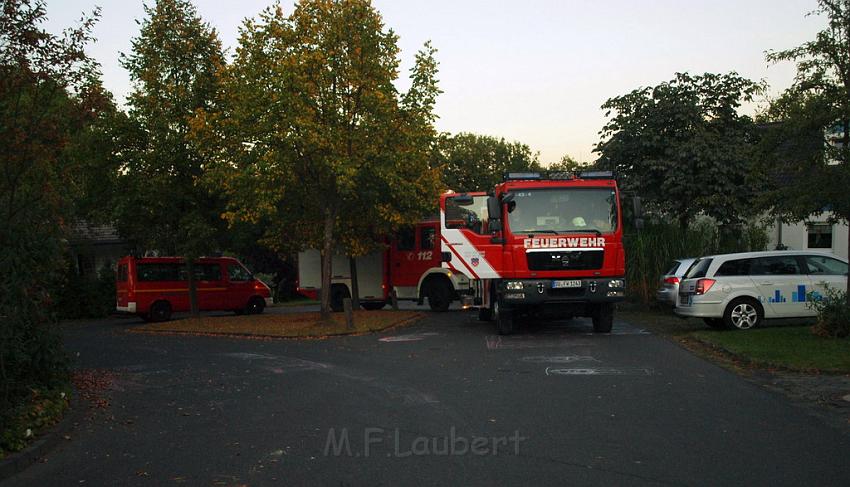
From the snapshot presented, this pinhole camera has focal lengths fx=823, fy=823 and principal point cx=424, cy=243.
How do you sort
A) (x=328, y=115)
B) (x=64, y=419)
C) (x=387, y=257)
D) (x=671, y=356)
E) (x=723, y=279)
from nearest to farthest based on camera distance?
(x=64, y=419), (x=671, y=356), (x=723, y=279), (x=328, y=115), (x=387, y=257)

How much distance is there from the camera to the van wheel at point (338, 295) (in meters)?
29.0

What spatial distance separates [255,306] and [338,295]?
4142 millimetres

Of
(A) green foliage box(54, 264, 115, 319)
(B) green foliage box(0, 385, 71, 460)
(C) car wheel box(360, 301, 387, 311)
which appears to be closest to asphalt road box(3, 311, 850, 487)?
(B) green foliage box(0, 385, 71, 460)

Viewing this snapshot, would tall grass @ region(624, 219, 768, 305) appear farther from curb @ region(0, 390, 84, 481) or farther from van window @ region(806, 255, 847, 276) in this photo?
curb @ region(0, 390, 84, 481)

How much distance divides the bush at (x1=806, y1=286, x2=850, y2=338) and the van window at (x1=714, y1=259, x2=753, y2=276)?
7.34ft

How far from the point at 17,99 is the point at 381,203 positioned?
15282mm

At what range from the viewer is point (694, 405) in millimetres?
8922

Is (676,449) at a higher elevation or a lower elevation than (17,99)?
lower

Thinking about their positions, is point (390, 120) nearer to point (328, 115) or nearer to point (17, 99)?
point (328, 115)

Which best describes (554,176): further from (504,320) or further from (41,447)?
(41,447)

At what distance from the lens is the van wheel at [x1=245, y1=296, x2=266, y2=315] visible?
31078 millimetres

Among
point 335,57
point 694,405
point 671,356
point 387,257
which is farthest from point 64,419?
point 387,257

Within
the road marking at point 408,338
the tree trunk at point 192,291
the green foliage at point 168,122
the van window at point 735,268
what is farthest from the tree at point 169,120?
the van window at point 735,268

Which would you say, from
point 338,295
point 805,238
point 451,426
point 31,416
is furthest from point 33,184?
point 805,238
